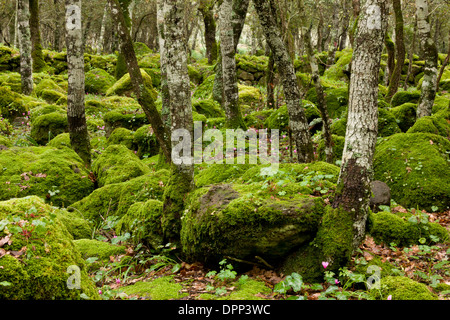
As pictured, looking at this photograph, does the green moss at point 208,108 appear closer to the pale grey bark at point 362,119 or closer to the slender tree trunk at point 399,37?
the slender tree trunk at point 399,37

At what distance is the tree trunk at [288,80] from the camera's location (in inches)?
238

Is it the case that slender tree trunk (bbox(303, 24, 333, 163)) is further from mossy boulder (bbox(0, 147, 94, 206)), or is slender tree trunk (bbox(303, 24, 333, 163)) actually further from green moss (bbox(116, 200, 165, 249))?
mossy boulder (bbox(0, 147, 94, 206))

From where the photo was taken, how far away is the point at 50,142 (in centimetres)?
1002

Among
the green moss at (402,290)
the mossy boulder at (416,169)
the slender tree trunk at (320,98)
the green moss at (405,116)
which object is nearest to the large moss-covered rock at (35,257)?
the green moss at (402,290)

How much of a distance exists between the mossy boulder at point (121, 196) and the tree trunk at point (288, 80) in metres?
2.72

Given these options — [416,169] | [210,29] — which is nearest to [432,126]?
[416,169]

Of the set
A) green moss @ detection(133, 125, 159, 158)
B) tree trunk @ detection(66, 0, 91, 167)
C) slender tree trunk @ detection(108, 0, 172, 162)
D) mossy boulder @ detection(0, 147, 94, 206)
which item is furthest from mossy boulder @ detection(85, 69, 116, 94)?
slender tree trunk @ detection(108, 0, 172, 162)

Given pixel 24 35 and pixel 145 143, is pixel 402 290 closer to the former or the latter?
pixel 145 143

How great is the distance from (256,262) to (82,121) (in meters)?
6.26

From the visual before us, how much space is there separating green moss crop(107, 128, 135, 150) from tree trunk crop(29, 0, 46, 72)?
9478mm

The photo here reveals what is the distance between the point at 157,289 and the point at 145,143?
22.2 ft

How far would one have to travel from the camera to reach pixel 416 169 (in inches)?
266

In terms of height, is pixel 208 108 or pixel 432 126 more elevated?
pixel 208 108
